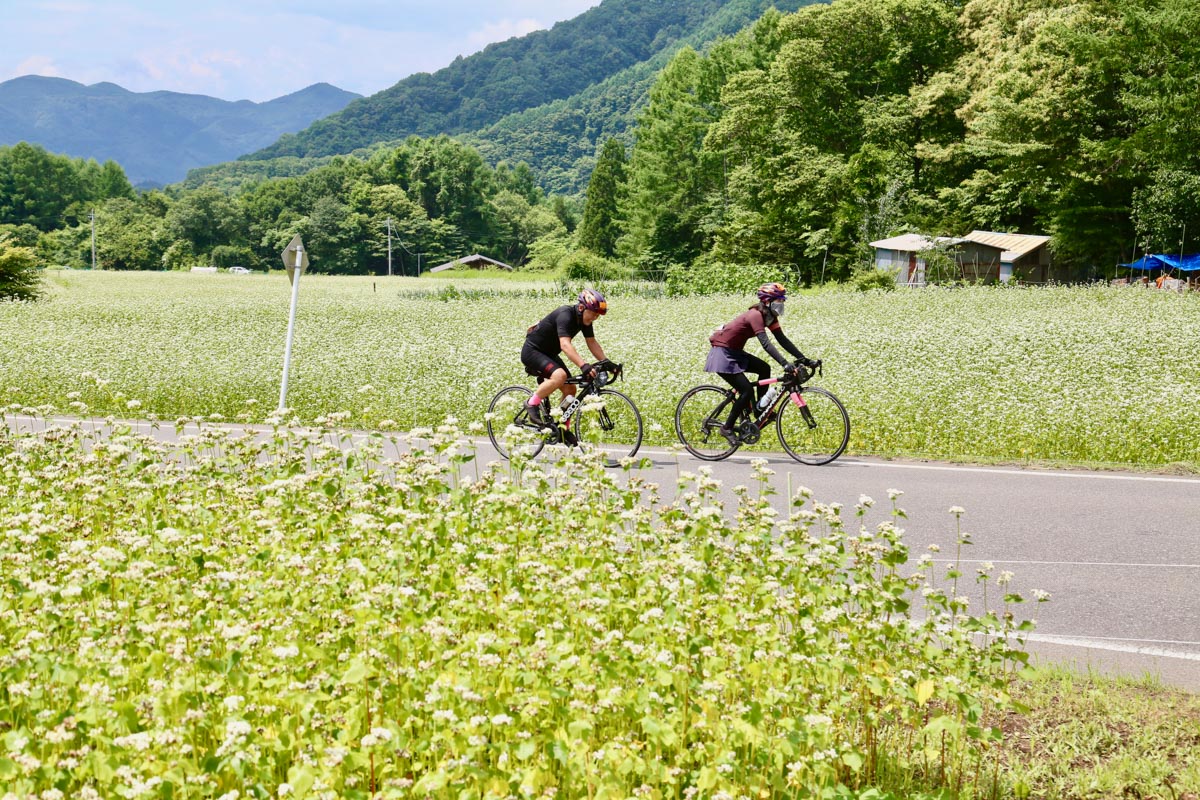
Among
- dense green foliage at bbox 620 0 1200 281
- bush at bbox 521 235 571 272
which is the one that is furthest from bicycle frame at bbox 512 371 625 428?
bush at bbox 521 235 571 272

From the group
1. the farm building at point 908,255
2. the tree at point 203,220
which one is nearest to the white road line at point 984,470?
the farm building at point 908,255

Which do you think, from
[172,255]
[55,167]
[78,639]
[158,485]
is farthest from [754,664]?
[55,167]

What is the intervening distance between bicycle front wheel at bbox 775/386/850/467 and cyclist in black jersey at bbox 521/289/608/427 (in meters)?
2.28

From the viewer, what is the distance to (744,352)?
10.9m

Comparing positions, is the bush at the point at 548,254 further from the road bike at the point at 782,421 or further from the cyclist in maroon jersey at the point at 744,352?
the cyclist in maroon jersey at the point at 744,352

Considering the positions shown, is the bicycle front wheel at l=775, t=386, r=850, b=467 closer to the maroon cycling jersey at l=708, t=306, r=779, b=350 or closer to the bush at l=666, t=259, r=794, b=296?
the maroon cycling jersey at l=708, t=306, r=779, b=350

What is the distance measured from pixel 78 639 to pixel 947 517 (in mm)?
6466

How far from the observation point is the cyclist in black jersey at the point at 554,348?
1016 cm

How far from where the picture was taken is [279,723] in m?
3.58

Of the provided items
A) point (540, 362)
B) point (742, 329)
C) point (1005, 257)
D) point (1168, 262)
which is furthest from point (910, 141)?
point (540, 362)

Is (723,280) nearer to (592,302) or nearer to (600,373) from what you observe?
(600,373)

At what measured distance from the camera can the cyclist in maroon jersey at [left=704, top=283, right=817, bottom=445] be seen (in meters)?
10.6

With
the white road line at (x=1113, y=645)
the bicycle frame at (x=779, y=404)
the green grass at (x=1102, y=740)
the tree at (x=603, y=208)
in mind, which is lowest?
the green grass at (x=1102, y=740)

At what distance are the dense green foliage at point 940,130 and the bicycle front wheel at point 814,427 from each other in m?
32.3
